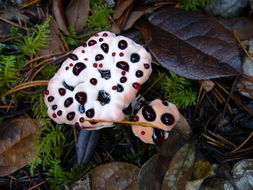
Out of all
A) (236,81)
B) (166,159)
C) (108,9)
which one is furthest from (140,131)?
(108,9)

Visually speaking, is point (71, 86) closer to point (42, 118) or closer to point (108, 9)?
point (42, 118)

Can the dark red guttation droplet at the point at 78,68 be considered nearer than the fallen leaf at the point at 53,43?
Yes

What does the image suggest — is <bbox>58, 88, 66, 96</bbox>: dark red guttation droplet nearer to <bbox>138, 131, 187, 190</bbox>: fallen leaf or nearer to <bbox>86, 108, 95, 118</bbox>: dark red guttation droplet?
<bbox>86, 108, 95, 118</bbox>: dark red guttation droplet

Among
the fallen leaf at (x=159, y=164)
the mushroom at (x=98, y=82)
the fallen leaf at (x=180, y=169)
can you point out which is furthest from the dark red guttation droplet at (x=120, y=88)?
the fallen leaf at (x=180, y=169)

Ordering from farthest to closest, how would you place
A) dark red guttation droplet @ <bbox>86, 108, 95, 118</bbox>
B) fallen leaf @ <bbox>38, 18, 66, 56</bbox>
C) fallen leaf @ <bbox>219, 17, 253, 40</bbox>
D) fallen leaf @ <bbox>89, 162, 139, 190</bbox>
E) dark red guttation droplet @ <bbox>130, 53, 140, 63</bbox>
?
fallen leaf @ <bbox>38, 18, 66, 56</bbox>
fallen leaf @ <bbox>219, 17, 253, 40</bbox>
fallen leaf @ <bbox>89, 162, 139, 190</bbox>
dark red guttation droplet @ <bbox>130, 53, 140, 63</bbox>
dark red guttation droplet @ <bbox>86, 108, 95, 118</bbox>

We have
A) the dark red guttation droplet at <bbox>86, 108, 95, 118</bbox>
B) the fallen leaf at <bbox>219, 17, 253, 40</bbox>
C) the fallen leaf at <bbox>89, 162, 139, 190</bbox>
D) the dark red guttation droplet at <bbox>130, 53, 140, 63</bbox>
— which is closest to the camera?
the dark red guttation droplet at <bbox>86, 108, 95, 118</bbox>

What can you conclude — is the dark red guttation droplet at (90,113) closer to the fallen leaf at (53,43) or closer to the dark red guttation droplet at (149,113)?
the dark red guttation droplet at (149,113)

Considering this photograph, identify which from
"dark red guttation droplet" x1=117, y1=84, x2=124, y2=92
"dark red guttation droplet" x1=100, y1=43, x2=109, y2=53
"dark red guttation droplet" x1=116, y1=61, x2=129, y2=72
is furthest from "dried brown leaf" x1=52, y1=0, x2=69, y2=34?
"dark red guttation droplet" x1=117, y1=84, x2=124, y2=92
